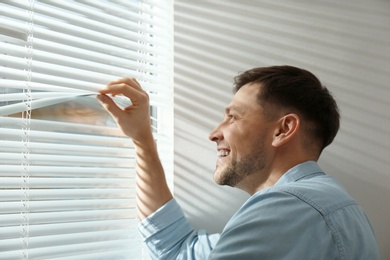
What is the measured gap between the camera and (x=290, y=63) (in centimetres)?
179

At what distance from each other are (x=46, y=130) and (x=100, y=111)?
19cm

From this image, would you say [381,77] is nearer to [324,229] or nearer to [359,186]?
[359,186]

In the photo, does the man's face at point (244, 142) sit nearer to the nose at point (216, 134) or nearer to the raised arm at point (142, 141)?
the nose at point (216, 134)

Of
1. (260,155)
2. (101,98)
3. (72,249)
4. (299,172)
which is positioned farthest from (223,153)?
(72,249)

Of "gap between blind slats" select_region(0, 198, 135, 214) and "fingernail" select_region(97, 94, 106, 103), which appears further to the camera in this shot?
"fingernail" select_region(97, 94, 106, 103)

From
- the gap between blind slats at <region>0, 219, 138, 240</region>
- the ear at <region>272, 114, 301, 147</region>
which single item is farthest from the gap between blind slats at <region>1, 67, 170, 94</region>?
the ear at <region>272, 114, 301, 147</region>

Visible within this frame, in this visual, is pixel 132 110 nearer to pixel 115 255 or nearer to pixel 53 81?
pixel 53 81

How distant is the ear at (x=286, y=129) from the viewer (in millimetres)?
1414

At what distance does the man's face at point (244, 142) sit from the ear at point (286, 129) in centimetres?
3

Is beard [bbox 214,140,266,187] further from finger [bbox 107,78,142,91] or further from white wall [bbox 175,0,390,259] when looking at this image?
finger [bbox 107,78,142,91]

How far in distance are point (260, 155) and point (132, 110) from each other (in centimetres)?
36

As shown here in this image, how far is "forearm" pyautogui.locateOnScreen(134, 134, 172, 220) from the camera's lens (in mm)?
1537

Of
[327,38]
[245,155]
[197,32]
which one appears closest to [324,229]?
[245,155]

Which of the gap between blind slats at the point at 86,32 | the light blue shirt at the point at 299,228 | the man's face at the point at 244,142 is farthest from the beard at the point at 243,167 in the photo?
the gap between blind slats at the point at 86,32
